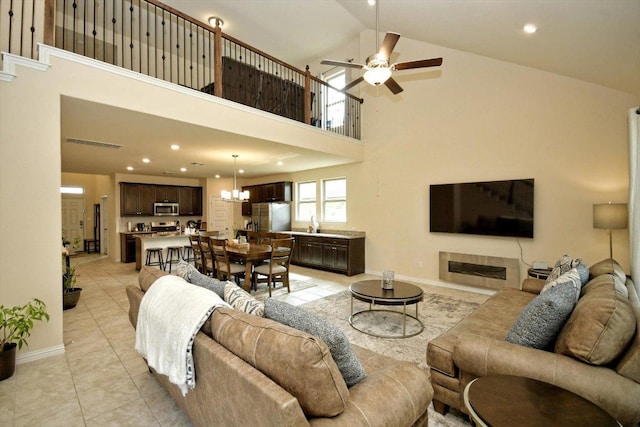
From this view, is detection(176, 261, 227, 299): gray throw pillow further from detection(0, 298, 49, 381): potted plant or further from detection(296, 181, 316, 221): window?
detection(296, 181, 316, 221): window

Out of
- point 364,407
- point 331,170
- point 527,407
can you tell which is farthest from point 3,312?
point 331,170

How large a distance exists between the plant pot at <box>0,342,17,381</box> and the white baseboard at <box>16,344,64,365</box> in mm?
173

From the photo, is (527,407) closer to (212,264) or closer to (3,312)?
(3,312)

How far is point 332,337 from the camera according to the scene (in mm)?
1338

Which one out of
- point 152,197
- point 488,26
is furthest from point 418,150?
point 152,197

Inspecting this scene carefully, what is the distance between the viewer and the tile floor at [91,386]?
2.02m

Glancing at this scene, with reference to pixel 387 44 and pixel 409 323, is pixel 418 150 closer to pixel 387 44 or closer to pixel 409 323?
pixel 387 44

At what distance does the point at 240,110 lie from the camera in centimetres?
424

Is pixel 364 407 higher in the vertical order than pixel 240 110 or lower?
lower

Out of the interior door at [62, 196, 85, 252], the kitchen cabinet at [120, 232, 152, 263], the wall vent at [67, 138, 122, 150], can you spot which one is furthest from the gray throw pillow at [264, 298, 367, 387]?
the interior door at [62, 196, 85, 252]

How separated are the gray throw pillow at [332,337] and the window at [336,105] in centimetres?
651

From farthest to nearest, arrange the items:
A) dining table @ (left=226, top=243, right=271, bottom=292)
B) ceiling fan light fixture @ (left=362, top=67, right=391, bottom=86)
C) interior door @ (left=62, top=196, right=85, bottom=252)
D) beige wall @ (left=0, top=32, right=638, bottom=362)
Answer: interior door @ (left=62, top=196, right=85, bottom=252) → dining table @ (left=226, top=243, right=271, bottom=292) → ceiling fan light fixture @ (left=362, top=67, right=391, bottom=86) → beige wall @ (left=0, top=32, right=638, bottom=362)

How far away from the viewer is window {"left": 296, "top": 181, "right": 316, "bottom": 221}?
26.2ft

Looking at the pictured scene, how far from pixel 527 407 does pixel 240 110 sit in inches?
169
